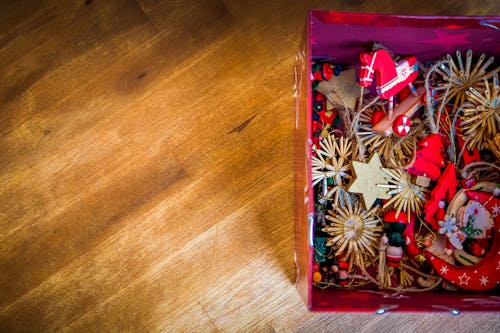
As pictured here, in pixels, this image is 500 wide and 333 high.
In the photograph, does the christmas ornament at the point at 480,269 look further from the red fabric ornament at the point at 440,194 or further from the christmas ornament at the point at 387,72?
the christmas ornament at the point at 387,72

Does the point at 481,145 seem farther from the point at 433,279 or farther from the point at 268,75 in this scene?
the point at 268,75

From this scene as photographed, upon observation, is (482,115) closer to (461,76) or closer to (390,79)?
(461,76)

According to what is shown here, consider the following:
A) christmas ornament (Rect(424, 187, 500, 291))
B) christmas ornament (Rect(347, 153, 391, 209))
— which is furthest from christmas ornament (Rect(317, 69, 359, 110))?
christmas ornament (Rect(424, 187, 500, 291))

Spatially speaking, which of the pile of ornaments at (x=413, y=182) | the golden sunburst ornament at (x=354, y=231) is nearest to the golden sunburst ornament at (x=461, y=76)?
the pile of ornaments at (x=413, y=182)

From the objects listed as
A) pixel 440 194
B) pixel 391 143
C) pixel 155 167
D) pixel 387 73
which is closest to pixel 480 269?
pixel 440 194

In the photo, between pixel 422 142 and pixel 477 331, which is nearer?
pixel 422 142

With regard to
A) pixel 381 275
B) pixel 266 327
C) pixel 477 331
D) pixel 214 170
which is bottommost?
pixel 477 331

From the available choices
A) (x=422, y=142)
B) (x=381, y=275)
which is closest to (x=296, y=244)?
(x=381, y=275)
